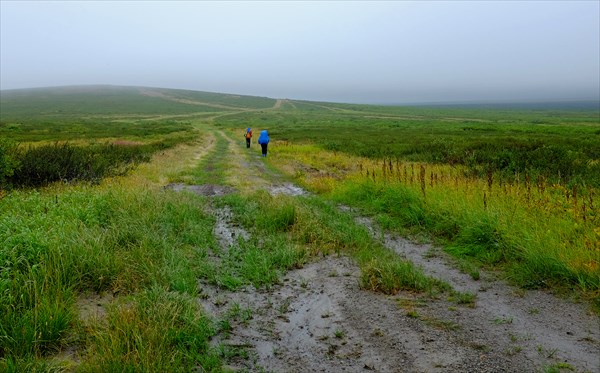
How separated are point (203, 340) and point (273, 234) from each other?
3.73m

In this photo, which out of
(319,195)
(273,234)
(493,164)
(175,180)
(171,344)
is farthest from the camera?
(493,164)

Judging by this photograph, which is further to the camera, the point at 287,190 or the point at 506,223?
the point at 287,190

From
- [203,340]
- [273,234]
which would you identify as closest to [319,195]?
[273,234]

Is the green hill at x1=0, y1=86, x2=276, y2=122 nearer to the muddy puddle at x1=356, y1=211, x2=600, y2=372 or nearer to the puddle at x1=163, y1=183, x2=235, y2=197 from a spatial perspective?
the puddle at x1=163, y1=183, x2=235, y2=197

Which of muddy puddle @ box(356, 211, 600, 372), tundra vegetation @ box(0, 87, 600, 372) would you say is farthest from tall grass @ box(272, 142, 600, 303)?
→ muddy puddle @ box(356, 211, 600, 372)

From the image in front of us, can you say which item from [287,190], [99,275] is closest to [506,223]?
[99,275]

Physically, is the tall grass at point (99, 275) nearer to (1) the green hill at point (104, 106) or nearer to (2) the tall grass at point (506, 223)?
(2) the tall grass at point (506, 223)

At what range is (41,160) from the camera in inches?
481

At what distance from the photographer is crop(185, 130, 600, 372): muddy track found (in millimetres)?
3529

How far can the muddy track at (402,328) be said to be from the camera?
3.53m

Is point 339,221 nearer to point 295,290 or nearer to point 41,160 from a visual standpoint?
point 295,290

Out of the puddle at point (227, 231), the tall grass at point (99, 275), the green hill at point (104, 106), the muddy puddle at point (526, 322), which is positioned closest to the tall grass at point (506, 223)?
the muddy puddle at point (526, 322)

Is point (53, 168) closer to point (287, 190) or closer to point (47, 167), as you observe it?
point (47, 167)

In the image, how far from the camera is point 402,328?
13.5 ft
